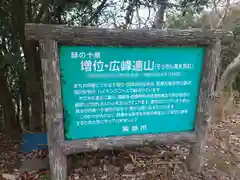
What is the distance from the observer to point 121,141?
8.63ft

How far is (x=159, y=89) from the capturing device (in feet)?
8.42

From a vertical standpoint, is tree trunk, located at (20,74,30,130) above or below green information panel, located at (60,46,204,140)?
below

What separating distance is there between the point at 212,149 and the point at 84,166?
1.78 metres

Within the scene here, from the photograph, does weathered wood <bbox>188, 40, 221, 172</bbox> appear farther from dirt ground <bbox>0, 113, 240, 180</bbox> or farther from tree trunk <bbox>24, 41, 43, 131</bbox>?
tree trunk <bbox>24, 41, 43, 131</bbox>

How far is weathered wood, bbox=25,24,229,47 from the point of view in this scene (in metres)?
2.16

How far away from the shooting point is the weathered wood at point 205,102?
2.56m

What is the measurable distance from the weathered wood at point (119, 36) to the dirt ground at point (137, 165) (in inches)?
52.6

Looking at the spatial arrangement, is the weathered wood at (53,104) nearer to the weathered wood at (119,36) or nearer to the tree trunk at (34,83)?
the weathered wood at (119,36)

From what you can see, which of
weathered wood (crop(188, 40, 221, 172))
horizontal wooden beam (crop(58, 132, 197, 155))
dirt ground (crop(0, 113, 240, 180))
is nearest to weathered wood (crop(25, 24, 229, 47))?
weathered wood (crop(188, 40, 221, 172))

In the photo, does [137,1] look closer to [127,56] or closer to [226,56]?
[127,56]

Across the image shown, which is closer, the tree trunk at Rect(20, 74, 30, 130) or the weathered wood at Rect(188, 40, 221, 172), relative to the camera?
the weathered wood at Rect(188, 40, 221, 172)

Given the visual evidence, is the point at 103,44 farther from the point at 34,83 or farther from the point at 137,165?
the point at 34,83

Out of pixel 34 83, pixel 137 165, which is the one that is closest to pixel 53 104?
pixel 137 165

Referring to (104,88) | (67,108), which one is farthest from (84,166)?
(104,88)
